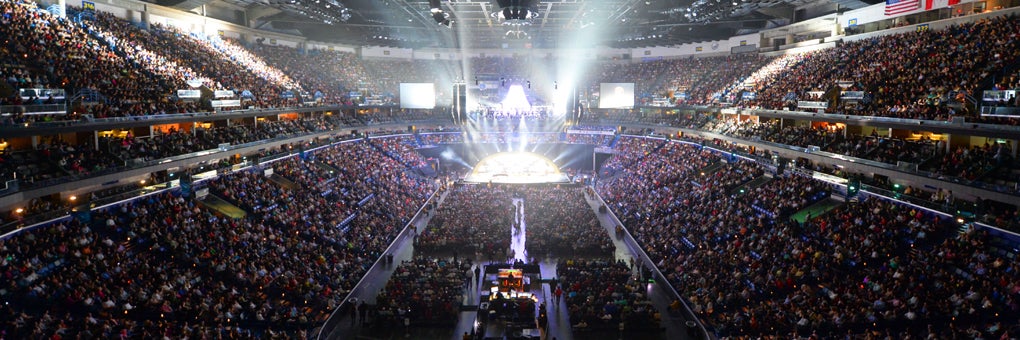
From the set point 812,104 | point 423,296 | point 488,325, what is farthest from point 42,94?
point 812,104

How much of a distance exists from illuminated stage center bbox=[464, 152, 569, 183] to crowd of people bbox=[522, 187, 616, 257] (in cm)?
1047

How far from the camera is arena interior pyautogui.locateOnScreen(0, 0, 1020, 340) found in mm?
16891

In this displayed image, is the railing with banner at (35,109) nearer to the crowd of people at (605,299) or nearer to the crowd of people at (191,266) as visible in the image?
the crowd of people at (191,266)

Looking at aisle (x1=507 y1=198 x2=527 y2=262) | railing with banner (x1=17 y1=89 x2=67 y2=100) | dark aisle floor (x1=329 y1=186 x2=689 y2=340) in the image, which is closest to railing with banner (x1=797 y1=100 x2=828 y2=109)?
dark aisle floor (x1=329 y1=186 x2=689 y2=340)

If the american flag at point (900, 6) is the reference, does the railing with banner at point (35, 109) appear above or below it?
below

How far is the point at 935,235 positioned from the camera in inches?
755

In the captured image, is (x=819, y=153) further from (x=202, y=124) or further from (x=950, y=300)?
(x=202, y=124)

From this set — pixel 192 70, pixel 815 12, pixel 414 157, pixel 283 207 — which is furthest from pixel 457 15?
pixel 815 12

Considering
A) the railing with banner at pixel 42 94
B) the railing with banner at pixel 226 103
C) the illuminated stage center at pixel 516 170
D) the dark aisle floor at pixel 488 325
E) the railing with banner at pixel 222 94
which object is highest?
the railing with banner at pixel 222 94

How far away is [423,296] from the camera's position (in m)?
20.0

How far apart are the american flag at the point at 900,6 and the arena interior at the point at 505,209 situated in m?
0.16

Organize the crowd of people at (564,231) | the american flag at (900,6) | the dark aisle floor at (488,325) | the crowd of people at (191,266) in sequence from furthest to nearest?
the american flag at (900,6) → the crowd of people at (564,231) → the dark aisle floor at (488,325) → the crowd of people at (191,266)

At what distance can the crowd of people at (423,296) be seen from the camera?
19203 mm

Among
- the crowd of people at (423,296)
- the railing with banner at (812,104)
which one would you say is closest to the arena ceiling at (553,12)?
the railing with banner at (812,104)
